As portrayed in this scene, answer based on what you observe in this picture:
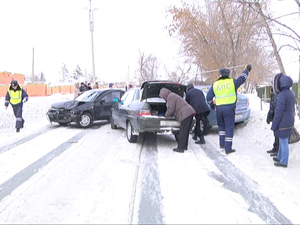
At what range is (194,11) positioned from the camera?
14.7 m

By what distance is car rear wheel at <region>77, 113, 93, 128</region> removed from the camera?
9.88 meters

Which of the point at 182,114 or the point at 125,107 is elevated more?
the point at 125,107

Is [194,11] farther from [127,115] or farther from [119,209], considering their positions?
[119,209]

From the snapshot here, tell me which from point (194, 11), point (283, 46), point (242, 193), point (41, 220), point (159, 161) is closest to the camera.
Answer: point (41, 220)

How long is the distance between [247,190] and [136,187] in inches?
66.1

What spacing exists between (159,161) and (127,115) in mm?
2334

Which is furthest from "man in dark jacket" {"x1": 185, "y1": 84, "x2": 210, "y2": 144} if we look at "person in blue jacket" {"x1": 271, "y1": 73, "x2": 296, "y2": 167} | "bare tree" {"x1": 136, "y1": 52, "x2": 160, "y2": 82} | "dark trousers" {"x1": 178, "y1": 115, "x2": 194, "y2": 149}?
"bare tree" {"x1": 136, "y1": 52, "x2": 160, "y2": 82}

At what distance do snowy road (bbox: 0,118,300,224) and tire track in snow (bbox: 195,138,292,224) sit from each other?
10mm

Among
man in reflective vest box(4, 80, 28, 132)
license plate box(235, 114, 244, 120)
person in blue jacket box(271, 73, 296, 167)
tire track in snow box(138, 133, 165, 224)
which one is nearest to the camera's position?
tire track in snow box(138, 133, 165, 224)

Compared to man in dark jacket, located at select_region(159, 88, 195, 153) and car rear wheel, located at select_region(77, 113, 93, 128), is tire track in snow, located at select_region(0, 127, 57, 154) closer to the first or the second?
car rear wheel, located at select_region(77, 113, 93, 128)

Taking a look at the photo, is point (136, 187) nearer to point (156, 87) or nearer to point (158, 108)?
point (158, 108)

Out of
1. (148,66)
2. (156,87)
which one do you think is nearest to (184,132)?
(156,87)

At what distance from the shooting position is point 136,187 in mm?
4035

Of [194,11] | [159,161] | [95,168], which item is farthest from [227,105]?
[194,11]
